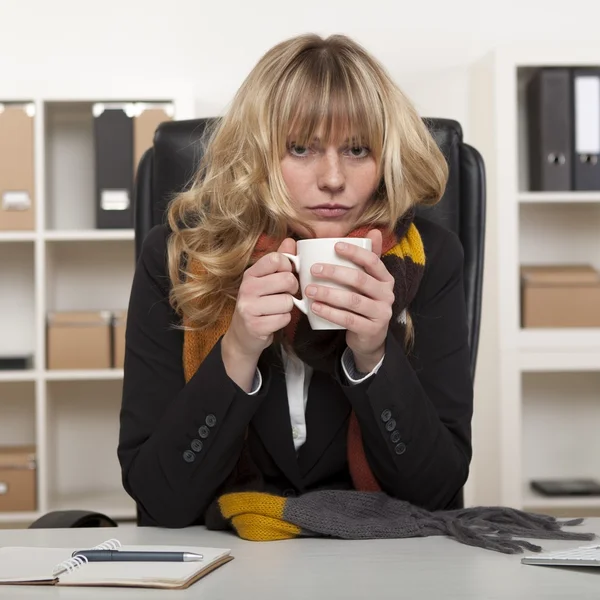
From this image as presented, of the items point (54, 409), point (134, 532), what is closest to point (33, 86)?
point (54, 409)

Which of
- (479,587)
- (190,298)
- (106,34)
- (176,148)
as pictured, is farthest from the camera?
(106,34)

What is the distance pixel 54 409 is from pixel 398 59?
62.0 inches

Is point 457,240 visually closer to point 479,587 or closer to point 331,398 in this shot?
point 331,398

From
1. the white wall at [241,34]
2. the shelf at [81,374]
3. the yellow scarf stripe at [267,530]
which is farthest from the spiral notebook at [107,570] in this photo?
the white wall at [241,34]

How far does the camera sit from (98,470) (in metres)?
3.09

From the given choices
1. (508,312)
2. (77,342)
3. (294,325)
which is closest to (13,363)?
(77,342)


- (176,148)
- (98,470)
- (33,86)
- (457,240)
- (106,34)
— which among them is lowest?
(98,470)

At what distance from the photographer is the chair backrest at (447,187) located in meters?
Answer: 1.49

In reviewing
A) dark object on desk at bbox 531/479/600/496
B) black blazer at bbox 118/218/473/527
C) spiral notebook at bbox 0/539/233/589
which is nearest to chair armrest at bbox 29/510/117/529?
black blazer at bbox 118/218/473/527

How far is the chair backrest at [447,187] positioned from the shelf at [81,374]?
1343mm

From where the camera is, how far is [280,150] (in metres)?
1.20

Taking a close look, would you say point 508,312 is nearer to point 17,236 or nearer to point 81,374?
point 81,374

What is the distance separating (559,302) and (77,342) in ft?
4.64

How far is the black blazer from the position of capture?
3.67 feet
